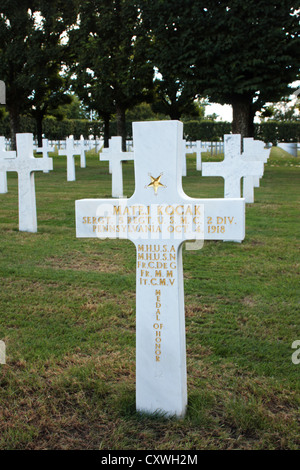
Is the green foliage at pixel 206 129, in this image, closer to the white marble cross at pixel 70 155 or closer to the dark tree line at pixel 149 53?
the dark tree line at pixel 149 53

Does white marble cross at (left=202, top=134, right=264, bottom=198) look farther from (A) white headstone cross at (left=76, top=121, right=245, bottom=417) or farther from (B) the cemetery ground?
(A) white headstone cross at (left=76, top=121, right=245, bottom=417)

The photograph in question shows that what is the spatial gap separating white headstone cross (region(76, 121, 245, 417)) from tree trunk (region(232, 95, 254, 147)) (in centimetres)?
1623

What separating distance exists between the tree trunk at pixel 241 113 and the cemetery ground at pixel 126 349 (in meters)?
12.3

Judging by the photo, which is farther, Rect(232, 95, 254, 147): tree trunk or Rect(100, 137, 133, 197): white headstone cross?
Rect(232, 95, 254, 147): tree trunk

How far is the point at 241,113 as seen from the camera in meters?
18.2

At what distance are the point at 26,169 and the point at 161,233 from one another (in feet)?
17.5

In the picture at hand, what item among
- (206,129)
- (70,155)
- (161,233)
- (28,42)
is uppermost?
Result: (28,42)

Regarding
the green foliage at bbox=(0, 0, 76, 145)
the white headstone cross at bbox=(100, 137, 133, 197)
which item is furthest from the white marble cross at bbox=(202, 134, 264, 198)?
the green foliage at bbox=(0, 0, 76, 145)

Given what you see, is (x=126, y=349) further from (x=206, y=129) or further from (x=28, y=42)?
(x=206, y=129)

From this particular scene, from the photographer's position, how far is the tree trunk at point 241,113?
18.0 meters

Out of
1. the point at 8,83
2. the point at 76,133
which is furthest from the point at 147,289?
the point at 76,133

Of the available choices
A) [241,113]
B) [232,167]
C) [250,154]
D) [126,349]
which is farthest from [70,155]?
[126,349]

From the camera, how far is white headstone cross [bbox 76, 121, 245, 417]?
257 cm

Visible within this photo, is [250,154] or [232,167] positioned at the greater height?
[250,154]
